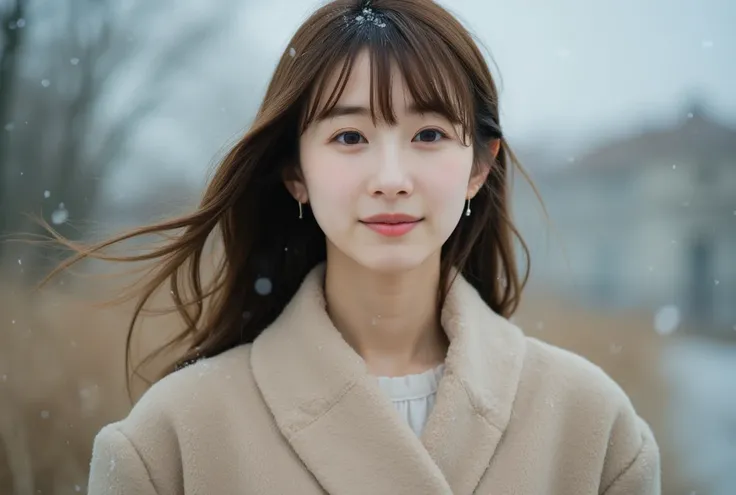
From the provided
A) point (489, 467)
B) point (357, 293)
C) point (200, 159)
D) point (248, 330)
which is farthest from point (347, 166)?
point (200, 159)

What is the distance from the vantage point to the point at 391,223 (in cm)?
158

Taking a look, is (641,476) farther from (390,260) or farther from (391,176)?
(391,176)

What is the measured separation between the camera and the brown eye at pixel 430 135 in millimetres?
1604

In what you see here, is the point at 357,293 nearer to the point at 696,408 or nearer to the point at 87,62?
the point at 87,62

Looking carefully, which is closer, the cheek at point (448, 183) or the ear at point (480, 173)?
the cheek at point (448, 183)

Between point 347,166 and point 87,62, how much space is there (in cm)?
364

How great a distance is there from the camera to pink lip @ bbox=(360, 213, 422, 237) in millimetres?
1572

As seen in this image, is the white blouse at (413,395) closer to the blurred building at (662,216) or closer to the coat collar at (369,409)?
the coat collar at (369,409)

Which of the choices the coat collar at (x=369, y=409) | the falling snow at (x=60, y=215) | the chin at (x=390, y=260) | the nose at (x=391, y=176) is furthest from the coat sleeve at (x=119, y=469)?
the falling snow at (x=60, y=215)

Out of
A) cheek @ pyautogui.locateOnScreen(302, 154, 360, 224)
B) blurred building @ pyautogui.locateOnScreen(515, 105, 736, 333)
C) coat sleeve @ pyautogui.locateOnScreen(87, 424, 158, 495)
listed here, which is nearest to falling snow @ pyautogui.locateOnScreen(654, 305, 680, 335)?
blurred building @ pyautogui.locateOnScreen(515, 105, 736, 333)

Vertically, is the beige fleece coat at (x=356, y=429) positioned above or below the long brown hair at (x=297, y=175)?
below

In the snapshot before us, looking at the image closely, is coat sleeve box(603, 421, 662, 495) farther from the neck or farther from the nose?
the nose

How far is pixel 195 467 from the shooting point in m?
1.60

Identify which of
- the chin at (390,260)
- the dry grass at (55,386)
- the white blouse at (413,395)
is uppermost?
the chin at (390,260)
